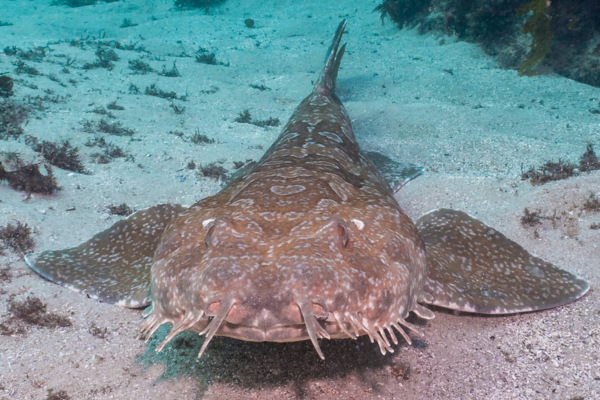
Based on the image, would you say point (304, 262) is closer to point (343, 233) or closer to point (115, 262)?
point (343, 233)

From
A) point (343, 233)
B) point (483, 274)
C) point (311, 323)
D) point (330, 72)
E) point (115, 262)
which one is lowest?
point (115, 262)

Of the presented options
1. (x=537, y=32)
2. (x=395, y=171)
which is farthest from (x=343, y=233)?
(x=537, y=32)

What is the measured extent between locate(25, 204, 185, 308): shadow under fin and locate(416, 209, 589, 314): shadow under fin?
8.92 feet

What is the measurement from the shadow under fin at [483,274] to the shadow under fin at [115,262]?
8.92 ft

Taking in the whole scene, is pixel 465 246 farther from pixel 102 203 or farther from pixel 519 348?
pixel 102 203

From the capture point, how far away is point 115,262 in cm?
417

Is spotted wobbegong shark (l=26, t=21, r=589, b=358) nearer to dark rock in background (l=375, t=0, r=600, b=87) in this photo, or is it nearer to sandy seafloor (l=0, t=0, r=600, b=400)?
sandy seafloor (l=0, t=0, r=600, b=400)

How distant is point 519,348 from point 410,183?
11.7 ft

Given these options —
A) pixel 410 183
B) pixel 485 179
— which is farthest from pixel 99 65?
pixel 485 179

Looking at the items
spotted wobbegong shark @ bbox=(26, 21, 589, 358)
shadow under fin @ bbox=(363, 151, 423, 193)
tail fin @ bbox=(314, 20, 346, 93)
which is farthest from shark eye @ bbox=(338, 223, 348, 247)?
tail fin @ bbox=(314, 20, 346, 93)

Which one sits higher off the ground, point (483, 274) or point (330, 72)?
point (330, 72)

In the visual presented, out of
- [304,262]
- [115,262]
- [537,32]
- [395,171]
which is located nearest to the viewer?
[304,262]

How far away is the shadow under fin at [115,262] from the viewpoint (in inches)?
146

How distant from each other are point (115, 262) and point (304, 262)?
2789 millimetres
